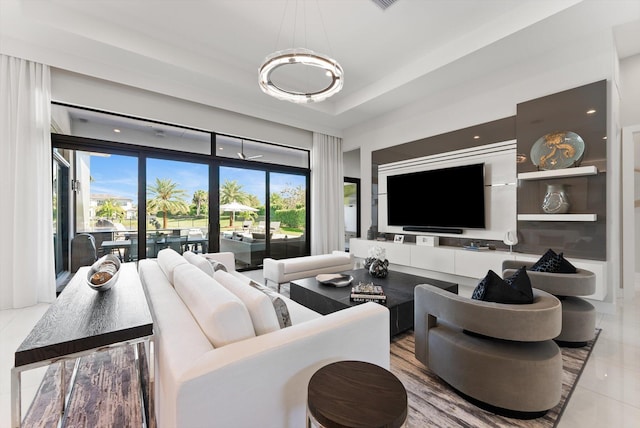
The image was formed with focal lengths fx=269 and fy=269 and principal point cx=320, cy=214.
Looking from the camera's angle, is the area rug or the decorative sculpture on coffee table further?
the decorative sculpture on coffee table

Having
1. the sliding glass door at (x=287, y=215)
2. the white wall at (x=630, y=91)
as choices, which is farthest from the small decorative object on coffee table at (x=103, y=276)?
the white wall at (x=630, y=91)

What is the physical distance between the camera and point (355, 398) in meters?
1.00

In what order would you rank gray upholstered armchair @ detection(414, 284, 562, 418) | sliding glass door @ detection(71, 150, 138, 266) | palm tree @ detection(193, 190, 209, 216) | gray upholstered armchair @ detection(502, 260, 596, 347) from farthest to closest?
palm tree @ detection(193, 190, 209, 216)
sliding glass door @ detection(71, 150, 138, 266)
gray upholstered armchair @ detection(502, 260, 596, 347)
gray upholstered armchair @ detection(414, 284, 562, 418)

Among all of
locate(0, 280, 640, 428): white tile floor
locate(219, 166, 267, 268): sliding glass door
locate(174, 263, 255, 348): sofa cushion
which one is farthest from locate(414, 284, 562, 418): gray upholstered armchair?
locate(219, 166, 267, 268): sliding glass door

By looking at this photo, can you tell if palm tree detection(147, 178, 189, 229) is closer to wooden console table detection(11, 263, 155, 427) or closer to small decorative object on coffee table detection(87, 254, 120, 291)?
small decorative object on coffee table detection(87, 254, 120, 291)

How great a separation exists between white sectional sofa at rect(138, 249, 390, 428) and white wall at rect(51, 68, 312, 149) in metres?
3.59

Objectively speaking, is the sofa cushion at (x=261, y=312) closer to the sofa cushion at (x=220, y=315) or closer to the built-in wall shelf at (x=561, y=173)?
the sofa cushion at (x=220, y=315)

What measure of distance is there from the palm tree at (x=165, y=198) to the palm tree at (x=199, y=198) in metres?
0.16

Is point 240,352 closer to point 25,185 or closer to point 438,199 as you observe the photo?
point 25,185

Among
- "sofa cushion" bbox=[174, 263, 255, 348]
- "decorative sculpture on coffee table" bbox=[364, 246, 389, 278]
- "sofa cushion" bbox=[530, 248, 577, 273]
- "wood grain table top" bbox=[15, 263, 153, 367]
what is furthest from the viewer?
"decorative sculpture on coffee table" bbox=[364, 246, 389, 278]

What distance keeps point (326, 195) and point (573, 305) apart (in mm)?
4417

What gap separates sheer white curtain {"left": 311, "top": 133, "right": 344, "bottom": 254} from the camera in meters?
5.91

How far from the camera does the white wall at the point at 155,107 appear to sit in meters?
3.55

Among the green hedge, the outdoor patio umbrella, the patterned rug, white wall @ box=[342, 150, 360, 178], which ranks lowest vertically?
the patterned rug
